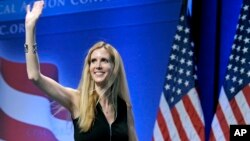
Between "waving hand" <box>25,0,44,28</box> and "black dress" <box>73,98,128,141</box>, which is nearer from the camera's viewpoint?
"black dress" <box>73,98,128,141</box>

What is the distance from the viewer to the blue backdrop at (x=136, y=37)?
4.39 meters

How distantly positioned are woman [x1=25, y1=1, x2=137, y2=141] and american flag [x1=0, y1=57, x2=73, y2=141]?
2.71 m

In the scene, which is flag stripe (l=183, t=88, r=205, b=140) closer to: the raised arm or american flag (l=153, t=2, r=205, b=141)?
american flag (l=153, t=2, r=205, b=141)

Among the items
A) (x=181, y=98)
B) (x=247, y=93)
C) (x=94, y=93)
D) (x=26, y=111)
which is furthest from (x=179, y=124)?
(x=94, y=93)

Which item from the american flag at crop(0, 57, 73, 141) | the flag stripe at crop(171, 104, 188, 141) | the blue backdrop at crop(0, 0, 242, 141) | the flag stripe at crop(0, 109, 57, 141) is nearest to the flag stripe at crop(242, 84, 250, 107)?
the blue backdrop at crop(0, 0, 242, 141)

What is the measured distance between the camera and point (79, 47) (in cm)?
486

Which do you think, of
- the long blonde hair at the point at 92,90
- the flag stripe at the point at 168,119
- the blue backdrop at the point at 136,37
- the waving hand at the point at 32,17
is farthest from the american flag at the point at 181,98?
the waving hand at the point at 32,17

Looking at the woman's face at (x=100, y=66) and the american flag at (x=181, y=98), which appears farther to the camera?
the american flag at (x=181, y=98)

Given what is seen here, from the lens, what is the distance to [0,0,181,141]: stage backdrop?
455 cm

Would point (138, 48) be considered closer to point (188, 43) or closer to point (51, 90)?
point (188, 43)

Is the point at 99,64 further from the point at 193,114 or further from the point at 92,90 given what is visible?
the point at 193,114

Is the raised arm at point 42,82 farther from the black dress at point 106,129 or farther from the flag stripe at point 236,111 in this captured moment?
the flag stripe at point 236,111

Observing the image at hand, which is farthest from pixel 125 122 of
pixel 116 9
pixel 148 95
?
pixel 116 9

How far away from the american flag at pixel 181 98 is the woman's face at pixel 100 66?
2.16 meters
